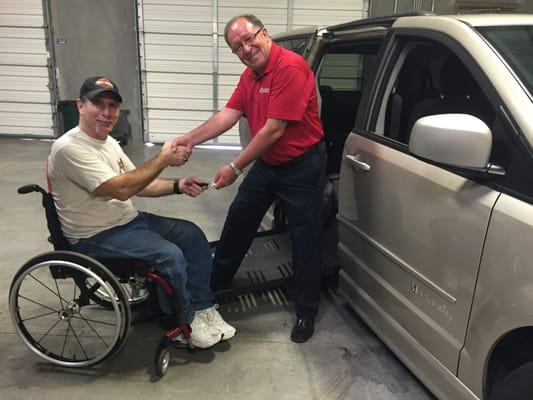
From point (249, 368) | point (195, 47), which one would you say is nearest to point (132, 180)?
point (249, 368)

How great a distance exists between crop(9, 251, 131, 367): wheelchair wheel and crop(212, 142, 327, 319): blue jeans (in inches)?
30.8

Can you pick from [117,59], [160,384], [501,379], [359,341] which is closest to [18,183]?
[117,59]

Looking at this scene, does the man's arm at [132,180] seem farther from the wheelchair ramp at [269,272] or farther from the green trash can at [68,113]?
the green trash can at [68,113]

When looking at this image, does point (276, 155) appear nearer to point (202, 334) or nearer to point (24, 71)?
point (202, 334)

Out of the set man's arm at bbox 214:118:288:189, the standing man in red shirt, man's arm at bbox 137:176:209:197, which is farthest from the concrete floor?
man's arm at bbox 214:118:288:189

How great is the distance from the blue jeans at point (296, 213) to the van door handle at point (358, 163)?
166 millimetres

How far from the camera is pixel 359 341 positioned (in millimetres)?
2592

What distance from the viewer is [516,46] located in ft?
5.72

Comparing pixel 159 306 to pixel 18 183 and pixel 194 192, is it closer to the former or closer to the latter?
pixel 194 192

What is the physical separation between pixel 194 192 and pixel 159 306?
0.61m

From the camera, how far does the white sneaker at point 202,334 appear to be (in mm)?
2404

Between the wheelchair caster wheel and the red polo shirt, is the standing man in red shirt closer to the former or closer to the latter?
the red polo shirt

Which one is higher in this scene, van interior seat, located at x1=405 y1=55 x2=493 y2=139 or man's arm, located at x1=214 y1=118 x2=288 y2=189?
van interior seat, located at x1=405 y1=55 x2=493 y2=139

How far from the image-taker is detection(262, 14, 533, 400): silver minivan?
58.1 inches
